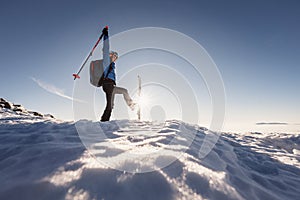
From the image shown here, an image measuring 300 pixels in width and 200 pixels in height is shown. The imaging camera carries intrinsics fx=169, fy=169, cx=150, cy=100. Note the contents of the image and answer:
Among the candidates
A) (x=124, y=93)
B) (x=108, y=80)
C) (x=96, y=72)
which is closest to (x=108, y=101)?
(x=108, y=80)

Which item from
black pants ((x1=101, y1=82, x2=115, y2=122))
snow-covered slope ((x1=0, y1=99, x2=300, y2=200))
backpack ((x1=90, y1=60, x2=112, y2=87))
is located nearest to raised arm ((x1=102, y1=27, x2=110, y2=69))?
backpack ((x1=90, y1=60, x2=112, y2=87))

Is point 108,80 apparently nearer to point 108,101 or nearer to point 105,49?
point 108,101

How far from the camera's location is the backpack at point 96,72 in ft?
18.5

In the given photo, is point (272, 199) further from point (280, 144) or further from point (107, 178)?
point (280, 144)

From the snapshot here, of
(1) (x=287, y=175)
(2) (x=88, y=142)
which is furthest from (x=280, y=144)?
(2) (x=88, y=142)

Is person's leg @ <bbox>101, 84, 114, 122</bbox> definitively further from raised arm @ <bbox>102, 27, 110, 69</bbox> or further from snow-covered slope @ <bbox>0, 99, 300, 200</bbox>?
snow-covered slope @ <bbox>0, 99, 300, 200</bbox>

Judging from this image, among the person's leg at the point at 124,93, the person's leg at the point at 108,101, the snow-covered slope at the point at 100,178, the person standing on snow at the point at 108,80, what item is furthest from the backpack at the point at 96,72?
the snow-covered slope at the point at 100,178

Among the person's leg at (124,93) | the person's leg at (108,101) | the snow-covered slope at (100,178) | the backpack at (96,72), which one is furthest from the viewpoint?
the person's leg at (124,93)

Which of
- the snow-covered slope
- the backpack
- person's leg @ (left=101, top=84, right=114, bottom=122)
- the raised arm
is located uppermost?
the raised arm

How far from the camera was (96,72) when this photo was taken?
567cm

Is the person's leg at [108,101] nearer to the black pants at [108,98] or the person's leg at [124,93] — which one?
the black pants at [108,98]

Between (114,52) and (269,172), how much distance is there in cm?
559

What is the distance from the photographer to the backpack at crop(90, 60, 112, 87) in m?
5.65

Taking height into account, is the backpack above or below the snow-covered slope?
above
